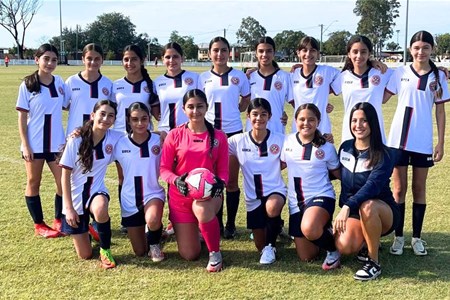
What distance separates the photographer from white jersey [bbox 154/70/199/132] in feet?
14.9

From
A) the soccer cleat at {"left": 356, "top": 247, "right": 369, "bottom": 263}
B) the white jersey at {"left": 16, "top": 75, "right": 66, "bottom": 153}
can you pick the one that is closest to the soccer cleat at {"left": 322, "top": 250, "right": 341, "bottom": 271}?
the soccer cleat at {"left": 356, "top": 247, "right": 369, "bottom": 263}

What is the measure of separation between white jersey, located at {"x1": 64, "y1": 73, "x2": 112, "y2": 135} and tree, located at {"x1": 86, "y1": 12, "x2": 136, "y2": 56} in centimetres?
9338

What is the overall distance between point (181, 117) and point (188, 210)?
1.00 meters

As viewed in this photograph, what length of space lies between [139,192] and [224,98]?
1219 millimetres

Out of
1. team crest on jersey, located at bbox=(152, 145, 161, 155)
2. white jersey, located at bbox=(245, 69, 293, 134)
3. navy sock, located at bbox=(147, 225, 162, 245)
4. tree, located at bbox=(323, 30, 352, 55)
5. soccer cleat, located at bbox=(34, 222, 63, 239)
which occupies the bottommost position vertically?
soccer cleat, located at bbox=(34, 222, 63, 239)

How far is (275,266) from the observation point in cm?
383

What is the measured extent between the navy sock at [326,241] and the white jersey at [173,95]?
5.43 ft

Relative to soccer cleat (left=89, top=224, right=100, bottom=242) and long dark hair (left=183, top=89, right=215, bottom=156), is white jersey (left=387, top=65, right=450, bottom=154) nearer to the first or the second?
long dark hair (left=183, top=89, right=215, bottom=156)

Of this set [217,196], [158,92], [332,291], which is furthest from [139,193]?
[332,291]

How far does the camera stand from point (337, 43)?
8275 centimetres

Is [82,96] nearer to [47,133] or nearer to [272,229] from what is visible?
[47,133]

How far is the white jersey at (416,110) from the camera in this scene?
13.2 ft

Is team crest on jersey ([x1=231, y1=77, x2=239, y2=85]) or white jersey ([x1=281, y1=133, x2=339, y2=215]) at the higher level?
team crest on jersey ([x1=231, y1=77, x2=239, y2=85])

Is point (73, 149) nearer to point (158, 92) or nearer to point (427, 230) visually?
point (158, 92)
